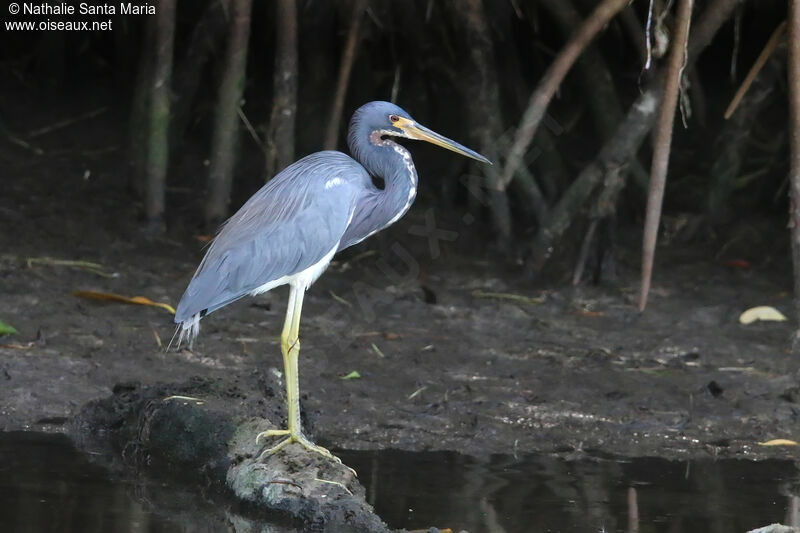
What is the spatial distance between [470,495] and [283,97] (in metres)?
3.45

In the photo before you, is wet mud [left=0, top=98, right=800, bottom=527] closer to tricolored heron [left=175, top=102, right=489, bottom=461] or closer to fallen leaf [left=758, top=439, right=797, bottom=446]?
fallen leaf [left=758, top=439, right=797, bottom=446]

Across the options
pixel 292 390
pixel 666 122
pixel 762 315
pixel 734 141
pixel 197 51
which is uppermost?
pixel 197 51

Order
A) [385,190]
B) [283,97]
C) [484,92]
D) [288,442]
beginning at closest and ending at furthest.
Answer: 1. [288,442]
2. [385,190]
3. [283,97]
4. [484,92]

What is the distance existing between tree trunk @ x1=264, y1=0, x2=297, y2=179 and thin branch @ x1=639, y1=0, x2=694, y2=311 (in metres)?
2.12

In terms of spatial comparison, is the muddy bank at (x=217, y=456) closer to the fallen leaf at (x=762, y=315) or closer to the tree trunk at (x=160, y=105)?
the tree trunk at (x=160, y=105)

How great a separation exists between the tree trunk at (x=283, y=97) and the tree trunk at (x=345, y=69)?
0.24 m

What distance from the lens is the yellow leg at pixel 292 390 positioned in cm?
473

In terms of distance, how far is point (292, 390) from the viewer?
5.04 m

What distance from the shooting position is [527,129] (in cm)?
752

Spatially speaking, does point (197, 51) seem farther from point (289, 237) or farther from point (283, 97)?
point (289, 237)

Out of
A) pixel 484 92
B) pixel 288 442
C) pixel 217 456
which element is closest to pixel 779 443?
pixel 288 442

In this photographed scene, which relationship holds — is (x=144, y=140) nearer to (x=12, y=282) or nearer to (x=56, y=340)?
(x=12, y=282)

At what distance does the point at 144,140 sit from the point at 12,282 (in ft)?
4.79

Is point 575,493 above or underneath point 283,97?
underneath
